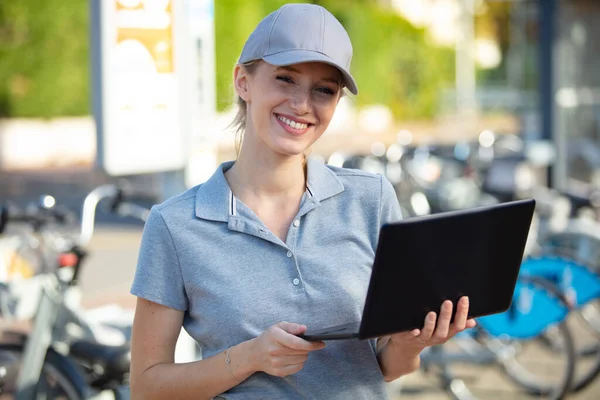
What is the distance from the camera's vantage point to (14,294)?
3.83 metres

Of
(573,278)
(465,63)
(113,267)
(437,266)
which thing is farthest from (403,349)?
(465,63)

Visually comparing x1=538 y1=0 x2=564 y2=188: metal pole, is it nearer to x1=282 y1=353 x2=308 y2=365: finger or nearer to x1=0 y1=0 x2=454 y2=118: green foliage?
x1=282 y1=353 x2=308 y2=365: finger

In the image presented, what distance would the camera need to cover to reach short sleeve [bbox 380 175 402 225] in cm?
202

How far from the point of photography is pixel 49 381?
3.81 metres

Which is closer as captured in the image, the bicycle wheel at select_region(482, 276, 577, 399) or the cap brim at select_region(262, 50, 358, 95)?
the cap brim at select_region(262, 50, 358, 95)

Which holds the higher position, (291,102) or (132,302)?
(291,102)

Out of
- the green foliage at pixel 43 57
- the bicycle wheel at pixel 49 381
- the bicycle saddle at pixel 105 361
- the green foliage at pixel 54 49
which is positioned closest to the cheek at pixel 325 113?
the bicycle saddle at pixel 105 361

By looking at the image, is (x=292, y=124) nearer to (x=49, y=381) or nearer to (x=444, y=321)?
(x=444, y=321)

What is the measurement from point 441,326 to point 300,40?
0.59 m

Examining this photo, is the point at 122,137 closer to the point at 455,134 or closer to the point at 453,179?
the point at 453,179

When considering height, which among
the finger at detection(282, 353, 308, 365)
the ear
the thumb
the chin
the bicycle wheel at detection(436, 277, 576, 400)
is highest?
the ear

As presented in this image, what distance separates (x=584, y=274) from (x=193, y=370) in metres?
3.66

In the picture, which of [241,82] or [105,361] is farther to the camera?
[105,361]

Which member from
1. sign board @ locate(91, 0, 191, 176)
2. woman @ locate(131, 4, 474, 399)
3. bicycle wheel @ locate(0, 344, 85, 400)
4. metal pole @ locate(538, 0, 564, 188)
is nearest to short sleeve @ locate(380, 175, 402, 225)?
woman @ locate(131, 4, 474, 399)
